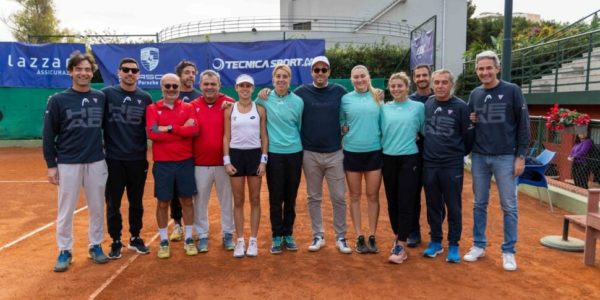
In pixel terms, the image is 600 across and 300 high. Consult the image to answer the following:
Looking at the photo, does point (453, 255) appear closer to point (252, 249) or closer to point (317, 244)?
point (317, 244)

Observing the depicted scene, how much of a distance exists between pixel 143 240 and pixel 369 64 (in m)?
13.7

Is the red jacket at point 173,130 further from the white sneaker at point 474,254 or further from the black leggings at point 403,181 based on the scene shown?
the white sneaker at point 474,254

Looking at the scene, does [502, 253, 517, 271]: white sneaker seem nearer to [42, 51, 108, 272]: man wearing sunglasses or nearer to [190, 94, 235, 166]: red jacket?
[190, 94, 235, 166]: red jacket

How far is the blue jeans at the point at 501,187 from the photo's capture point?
440 cm

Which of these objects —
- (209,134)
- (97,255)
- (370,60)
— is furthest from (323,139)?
(370,60)

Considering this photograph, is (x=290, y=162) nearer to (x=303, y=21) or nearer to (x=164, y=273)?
(x=164, y=273)

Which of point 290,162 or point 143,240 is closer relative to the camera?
point 290,162

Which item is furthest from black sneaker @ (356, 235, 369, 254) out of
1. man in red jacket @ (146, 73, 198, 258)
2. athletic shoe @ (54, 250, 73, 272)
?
athletic shoe @ (54, 250, 73, 272)

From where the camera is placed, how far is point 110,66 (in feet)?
47.6

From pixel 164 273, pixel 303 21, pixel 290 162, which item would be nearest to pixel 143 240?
pixel 164 273

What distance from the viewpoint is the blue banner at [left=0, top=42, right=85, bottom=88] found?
14.7m

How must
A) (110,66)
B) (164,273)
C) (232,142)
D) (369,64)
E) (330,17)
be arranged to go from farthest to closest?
(330,17), (369,64), (110,66), (232,142), (164,273)

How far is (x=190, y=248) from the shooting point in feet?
16.0

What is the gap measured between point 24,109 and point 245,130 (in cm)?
1349
